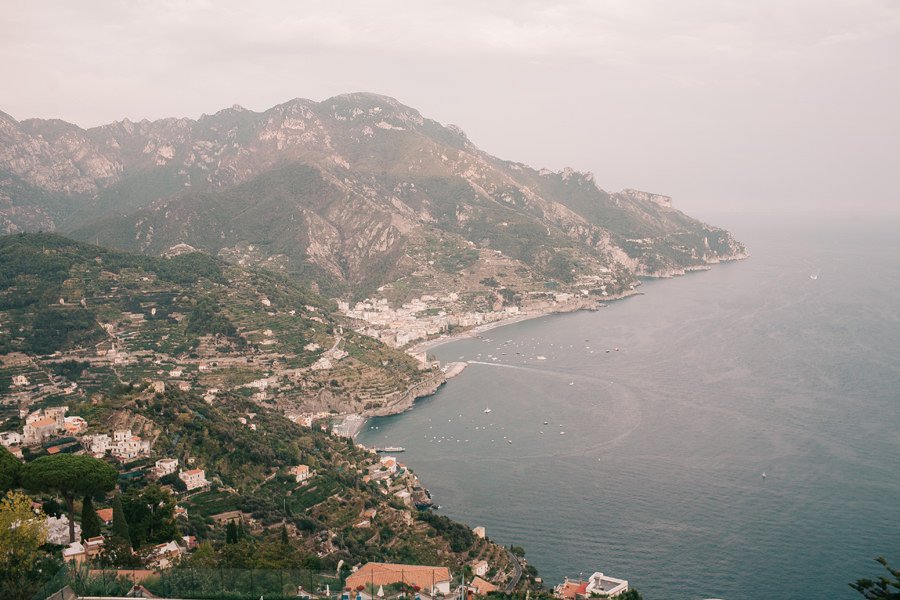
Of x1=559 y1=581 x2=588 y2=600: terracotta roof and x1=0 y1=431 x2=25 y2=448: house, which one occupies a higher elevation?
x1=0 y1=431 x2=25 y2=448: house

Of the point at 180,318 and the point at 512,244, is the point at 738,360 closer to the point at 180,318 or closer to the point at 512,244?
the point at 180,318

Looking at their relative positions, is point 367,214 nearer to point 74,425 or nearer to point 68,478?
point 74,425

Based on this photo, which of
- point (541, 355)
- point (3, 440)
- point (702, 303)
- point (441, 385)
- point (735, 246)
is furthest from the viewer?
point (735, 246)

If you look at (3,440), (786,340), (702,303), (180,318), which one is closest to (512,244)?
(702,303)

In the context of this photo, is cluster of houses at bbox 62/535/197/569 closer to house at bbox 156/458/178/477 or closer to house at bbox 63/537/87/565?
house at bbox 63/537/87/565

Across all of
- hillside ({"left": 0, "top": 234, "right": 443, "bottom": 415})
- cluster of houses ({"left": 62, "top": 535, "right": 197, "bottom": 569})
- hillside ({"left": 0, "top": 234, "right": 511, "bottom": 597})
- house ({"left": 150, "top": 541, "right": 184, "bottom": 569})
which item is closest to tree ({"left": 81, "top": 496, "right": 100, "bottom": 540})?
cluster of houses ({"left": 62, "top": 535, "right": 197, "bottom": 569})

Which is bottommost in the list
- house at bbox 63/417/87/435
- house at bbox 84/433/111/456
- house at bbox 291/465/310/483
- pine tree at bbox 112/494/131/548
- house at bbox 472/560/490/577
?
house at bbox 472/560/490/577

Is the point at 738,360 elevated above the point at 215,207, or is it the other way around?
the point at 215,207
